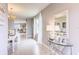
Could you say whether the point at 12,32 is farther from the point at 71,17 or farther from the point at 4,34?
the point at 71,17

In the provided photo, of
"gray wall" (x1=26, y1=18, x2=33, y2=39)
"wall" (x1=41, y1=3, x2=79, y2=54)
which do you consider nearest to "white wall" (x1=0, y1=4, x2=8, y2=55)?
"gray wall" (x1=26, y1=18, x2=33, y2=39)

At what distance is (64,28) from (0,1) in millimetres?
1207

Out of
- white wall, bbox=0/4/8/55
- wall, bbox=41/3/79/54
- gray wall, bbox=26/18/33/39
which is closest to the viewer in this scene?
white wall, bbox=0/4/8/55

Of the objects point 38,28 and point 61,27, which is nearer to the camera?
point 61,27

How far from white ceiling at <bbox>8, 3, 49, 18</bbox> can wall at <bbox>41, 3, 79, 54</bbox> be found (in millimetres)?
142

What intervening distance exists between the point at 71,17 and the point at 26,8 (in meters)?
0.85

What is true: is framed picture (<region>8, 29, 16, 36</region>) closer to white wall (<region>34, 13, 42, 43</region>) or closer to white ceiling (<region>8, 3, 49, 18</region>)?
white ceiling (<region>8, 3, 49, 18</region>)

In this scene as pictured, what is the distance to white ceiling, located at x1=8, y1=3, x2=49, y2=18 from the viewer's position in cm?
225

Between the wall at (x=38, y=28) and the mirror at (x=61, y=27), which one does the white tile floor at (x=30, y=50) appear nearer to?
the wall at (x=38, y=28)

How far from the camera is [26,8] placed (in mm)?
2416

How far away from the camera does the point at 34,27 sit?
2.65m

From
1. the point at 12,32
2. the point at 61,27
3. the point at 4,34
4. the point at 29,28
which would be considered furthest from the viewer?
the point at 29,28

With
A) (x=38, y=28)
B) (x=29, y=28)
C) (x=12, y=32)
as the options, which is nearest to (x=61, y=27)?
(x=38, y=28)

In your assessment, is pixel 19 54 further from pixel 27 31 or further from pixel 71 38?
pixel 71 38
